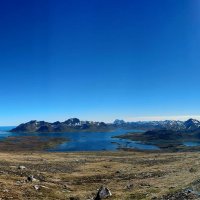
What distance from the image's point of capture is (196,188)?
108 ft

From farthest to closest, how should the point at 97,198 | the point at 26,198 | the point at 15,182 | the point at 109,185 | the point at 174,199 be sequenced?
the point at 109,185
the point at 15,182
the point at 97,198
the point at 26,198
the point at 174,199

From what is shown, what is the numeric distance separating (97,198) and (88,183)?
12.9 metres

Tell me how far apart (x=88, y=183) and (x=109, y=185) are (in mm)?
3562

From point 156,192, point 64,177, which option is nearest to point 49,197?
point 156,192

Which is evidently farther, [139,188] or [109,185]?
[109,185]

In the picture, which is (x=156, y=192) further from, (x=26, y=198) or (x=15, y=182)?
(x=15, y=182)

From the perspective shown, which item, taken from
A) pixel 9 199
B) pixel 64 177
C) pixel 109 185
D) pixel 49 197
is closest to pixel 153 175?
pixel 109 185

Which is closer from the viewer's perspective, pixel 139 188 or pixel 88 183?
pixel 139 188

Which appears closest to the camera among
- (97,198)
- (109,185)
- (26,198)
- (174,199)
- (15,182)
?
(174,199)

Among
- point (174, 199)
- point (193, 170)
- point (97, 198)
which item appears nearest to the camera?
point (174, 199)

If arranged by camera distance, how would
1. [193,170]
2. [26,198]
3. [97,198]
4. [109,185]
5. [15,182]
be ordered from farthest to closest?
[193,170] < [109,185] < [15,182] < [97,198] < [26,198]

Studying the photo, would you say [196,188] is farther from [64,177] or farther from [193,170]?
[64,177]

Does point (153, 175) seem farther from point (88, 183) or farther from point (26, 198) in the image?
point (26, 198)

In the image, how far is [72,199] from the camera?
123 ft
